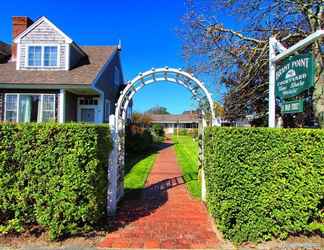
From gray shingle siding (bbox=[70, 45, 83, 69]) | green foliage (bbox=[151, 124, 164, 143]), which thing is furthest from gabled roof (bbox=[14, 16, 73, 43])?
green foliage (bbox=[151, 124, 164, 143])

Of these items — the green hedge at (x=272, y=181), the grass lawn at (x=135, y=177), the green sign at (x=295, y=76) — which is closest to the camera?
the green sign at (x=295, y=76)

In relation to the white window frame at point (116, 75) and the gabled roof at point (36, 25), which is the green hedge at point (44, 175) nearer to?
the gabled roof at point (36, 25)

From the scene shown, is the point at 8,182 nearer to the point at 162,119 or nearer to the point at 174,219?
the point at 174,219

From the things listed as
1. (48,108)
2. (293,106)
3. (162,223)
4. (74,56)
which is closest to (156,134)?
(74,56)

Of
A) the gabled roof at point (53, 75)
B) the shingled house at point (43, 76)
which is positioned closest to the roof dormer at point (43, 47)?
the shingled house at point (43, 76)

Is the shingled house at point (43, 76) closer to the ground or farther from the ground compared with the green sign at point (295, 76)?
farther from the ground

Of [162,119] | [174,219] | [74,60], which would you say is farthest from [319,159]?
[162,119]

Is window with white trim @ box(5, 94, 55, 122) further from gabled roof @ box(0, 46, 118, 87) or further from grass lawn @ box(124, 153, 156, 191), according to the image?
grass lawn @ box(124, 153, 156, 191)

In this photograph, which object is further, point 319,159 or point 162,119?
point 162,119

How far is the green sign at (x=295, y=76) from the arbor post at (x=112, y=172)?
3.55 metres

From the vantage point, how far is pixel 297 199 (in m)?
4.87

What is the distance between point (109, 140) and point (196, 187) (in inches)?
170

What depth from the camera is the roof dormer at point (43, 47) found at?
17.2 meters

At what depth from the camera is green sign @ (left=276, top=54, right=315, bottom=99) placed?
4727 mm
